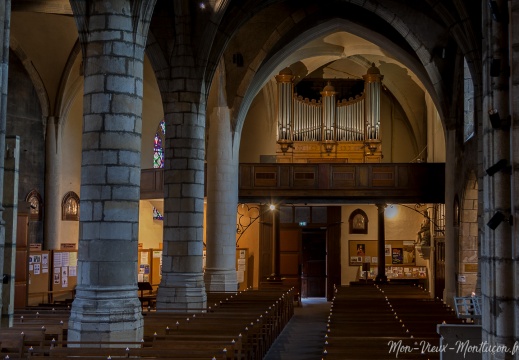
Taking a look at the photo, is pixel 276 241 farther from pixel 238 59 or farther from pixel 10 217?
pixel 10 217

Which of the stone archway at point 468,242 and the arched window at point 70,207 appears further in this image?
the arched window at point 70,207

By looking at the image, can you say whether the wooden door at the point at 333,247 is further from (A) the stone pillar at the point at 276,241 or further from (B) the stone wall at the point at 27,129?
(B) the stone wall at the point at 27,129

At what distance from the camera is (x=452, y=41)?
20469mm

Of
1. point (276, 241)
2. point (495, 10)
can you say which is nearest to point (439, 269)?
point (276, 241)

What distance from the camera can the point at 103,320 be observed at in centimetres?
1047

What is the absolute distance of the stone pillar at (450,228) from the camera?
20.9 meters

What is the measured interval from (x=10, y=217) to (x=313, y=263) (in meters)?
20.6

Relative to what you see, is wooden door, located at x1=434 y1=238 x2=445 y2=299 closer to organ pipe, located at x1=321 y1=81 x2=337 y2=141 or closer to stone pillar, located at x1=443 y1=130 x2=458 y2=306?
stone pillar, located at x1=443 y1=130 x2=458 y2=306

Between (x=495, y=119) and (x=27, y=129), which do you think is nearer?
(x=495, y=119)

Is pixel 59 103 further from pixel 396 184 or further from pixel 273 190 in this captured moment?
pixel 396 184

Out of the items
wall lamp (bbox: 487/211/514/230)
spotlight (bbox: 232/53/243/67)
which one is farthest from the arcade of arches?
spotlight (bbox: 232/53/243/67)

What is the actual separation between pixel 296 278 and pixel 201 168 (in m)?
13.9

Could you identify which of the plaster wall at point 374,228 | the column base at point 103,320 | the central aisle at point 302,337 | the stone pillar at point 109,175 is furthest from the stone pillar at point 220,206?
the column base at point 103,320

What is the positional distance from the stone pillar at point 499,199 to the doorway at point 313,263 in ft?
72.9
